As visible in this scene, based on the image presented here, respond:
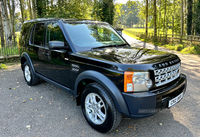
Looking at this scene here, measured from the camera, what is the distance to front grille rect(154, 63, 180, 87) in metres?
2.49

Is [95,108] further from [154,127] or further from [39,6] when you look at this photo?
[39,6]

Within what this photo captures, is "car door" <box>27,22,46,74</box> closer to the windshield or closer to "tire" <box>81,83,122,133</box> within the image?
the windshield

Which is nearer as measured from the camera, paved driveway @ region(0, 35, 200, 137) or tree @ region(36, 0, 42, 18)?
paved driveway @ region(0, 35, 200, 137)

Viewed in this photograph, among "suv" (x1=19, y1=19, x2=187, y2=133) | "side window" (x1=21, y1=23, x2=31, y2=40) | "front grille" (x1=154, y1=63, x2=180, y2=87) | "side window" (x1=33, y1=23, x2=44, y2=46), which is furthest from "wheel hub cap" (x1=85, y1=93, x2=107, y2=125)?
"side window" (x1=21, y1=23, x2=31, y2=40)

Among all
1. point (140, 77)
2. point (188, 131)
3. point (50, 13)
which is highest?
point (50, 13)

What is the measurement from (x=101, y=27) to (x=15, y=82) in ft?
12.6

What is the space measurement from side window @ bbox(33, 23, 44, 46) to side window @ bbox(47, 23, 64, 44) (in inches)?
14.6

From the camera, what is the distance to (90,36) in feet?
11.8

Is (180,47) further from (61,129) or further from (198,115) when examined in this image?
(61,129)

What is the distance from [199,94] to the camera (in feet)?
14.3

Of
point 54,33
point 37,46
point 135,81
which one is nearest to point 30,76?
point 37,46

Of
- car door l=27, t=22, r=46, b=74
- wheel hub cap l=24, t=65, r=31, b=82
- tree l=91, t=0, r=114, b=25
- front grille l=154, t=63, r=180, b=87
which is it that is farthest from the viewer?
tree l=91, t=0, r=114, b=25

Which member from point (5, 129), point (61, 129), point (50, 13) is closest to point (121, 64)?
point (61, 129)

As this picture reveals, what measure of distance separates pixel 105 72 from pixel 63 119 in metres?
1.49
